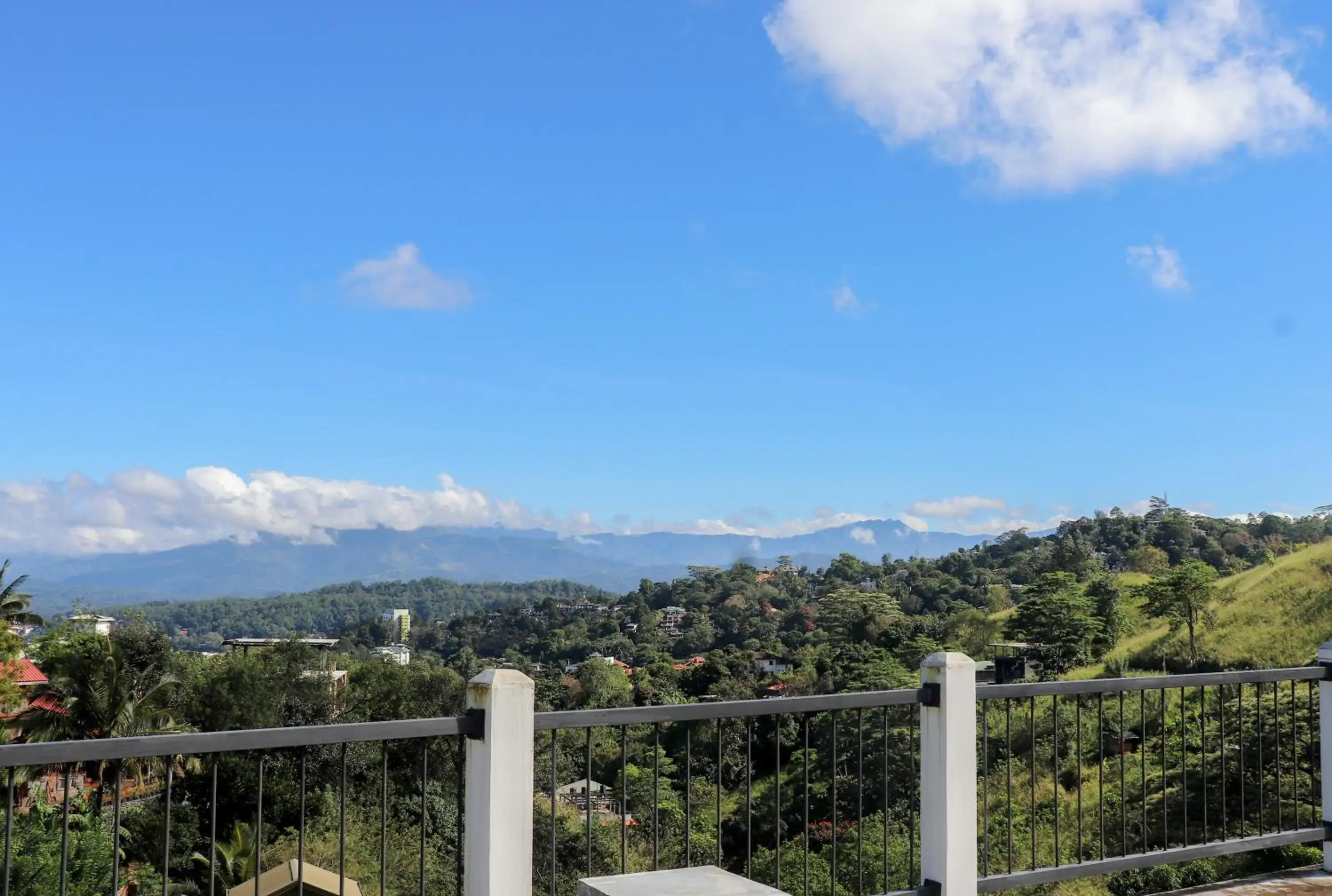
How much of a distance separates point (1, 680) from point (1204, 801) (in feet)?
88.1

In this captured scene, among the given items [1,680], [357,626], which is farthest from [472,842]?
[357,626]

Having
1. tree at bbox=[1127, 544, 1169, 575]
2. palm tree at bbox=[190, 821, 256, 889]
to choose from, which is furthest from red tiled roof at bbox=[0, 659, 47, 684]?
tree at bbox=[1127, 544, 1169, 575]

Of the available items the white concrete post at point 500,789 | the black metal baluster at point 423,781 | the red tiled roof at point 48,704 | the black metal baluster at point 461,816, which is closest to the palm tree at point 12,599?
the red tiled roof at point 48,704

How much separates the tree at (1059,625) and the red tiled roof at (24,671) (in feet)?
140

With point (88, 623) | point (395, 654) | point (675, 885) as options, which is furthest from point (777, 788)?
point (395, 654)

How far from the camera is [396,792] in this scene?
35844 mm

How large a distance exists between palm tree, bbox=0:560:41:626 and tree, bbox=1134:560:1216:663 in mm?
42485

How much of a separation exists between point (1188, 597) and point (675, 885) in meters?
47.2

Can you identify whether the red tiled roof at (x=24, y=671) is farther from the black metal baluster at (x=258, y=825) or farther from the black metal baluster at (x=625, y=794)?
the black metal baluster at (x=625, y=794)

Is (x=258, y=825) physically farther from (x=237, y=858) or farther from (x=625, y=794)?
(x=237, y=858)

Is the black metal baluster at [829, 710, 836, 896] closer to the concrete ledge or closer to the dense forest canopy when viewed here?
the dense forest canopy

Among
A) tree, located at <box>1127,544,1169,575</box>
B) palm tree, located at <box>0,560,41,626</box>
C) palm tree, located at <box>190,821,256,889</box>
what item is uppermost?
palm tree, located at <box>0,560,41,626</box>

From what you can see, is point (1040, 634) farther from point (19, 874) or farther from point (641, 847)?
point (19, 874)

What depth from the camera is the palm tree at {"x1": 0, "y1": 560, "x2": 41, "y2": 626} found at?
103ft
